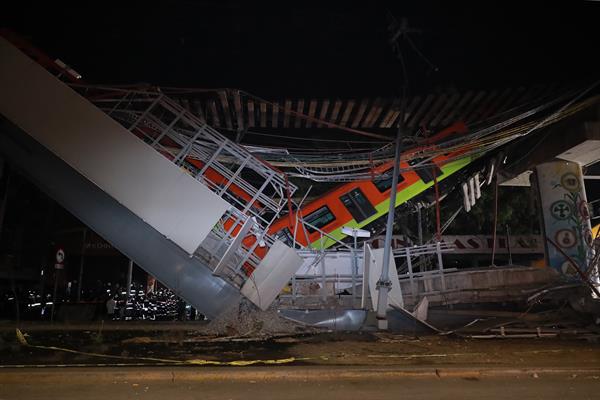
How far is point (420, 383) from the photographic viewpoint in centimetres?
478

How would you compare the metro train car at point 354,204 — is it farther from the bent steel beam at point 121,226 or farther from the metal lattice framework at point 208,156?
the bent steel beam at point 121,226

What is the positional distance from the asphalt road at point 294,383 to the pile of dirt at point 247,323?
10.2ft

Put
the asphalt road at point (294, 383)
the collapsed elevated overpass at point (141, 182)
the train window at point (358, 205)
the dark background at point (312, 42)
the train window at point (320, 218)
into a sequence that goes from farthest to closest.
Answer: the train window at point (358, 205) → the train window at point (320, 218) → the dark background at point (312, 42) → the collapsed elevated overpass at point (141, 182) → the asphalt road at point (294, 383)

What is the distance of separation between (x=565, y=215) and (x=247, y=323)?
918 centimetres

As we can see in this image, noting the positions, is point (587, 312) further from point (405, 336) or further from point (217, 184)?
point (217, 184)

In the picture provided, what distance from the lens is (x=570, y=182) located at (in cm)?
1182

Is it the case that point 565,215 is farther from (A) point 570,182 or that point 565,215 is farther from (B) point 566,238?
(A) point 570,182

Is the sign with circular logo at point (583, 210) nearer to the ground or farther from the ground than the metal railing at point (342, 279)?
farther from the ground

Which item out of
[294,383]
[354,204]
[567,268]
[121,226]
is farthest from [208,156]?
[567,268]

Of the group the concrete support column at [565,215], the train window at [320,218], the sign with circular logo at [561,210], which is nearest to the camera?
the train window at [320,218]

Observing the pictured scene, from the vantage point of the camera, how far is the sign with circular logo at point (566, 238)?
11.7m

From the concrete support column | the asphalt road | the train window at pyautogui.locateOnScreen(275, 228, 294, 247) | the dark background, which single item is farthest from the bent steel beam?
the concrete support column

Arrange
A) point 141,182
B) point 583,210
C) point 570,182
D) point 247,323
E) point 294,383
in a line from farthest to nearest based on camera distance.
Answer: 1. point 570,182
2. point 583,210
3. point 247,323
4. point 141,182
5. point 294,383

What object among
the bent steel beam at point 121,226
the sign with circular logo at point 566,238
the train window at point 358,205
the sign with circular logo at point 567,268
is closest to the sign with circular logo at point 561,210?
the sign with circular logo at point 566,238
